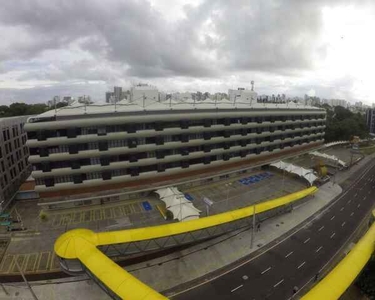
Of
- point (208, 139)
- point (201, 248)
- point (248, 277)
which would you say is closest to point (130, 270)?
point (201, 248)

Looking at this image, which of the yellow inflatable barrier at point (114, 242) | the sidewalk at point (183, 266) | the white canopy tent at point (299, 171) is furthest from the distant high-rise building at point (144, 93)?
the sidewalk at point (183, 266)

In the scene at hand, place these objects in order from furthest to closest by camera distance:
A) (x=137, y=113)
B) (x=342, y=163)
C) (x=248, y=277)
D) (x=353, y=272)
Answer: (x=342, y=163) → (x=137, y=113) → (x=248, y=277) → (x=353, y=272)

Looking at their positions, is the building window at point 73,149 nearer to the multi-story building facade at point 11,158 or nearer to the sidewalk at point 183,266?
the multi-story building facade at point 11,158

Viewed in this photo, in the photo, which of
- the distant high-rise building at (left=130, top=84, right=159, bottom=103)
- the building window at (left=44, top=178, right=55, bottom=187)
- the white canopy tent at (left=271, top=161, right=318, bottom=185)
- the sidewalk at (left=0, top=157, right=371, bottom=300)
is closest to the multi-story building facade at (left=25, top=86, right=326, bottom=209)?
the building window at (left=44, top=178, right=55, bottom=187)

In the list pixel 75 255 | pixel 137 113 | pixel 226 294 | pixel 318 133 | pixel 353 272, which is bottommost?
pixel 226 294

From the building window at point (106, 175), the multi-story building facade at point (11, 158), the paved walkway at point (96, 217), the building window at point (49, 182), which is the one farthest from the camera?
the multi-story building facade at point (11, 158)

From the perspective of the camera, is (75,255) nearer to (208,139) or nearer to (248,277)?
(248,277)

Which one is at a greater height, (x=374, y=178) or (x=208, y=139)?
(x=208, y=139)
